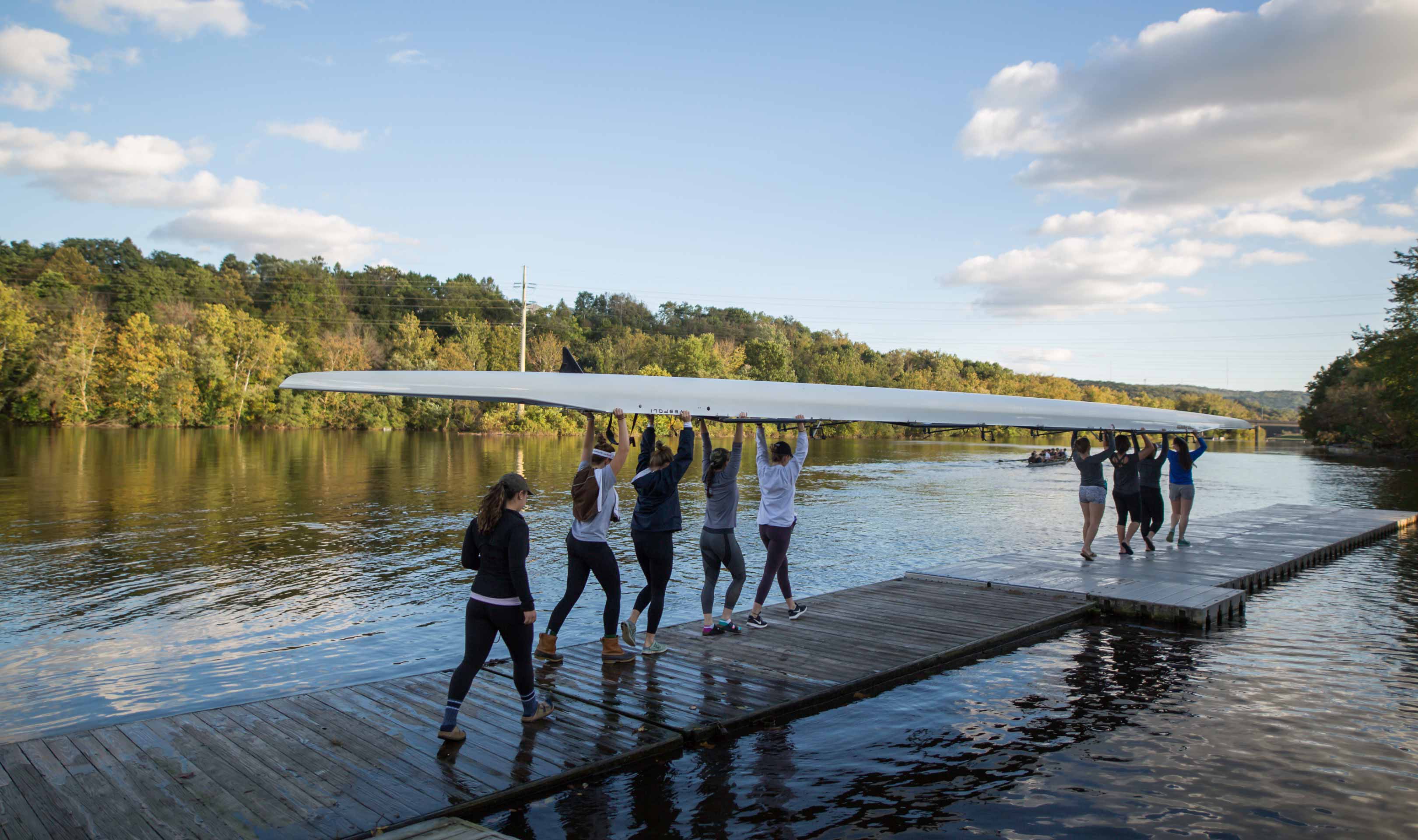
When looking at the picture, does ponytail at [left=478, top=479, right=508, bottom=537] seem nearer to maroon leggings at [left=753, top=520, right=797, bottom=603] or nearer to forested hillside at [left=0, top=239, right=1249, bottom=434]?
maroon leggings at [left=753, top=520, right=797, bottom=603]

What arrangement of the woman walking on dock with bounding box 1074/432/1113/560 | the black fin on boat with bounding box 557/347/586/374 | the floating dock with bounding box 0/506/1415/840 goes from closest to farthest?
the floating dock with bounding box 0/506/1415/840 → the black fin on boat with bounding box 557/347/586/374 → the woman walking on dock with bounding box 1074/432/1113/560

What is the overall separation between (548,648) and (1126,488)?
33.0 feet

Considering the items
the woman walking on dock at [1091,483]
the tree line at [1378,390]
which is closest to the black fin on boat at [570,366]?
the woman walking on dock at [1091,483]

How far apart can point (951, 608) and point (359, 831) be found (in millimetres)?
7594

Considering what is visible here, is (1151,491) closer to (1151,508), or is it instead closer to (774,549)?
(1151,508)

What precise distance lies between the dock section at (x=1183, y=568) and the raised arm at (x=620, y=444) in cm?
658

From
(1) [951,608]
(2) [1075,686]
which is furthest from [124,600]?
(2) [1075,686]

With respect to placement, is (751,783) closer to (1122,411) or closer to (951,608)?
(951,608)

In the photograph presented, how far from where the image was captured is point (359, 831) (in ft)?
14.5

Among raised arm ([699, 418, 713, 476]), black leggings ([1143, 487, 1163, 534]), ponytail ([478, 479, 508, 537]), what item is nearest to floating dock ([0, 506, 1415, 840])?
ponytail ([478, 479, 508, 537])

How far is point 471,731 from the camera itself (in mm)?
5914

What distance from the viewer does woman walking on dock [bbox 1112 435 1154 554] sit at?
12719 mm

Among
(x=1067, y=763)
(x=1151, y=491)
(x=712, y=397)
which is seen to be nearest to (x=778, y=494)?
(x=712, y=397)

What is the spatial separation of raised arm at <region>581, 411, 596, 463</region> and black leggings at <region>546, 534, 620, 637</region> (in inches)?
28.3
